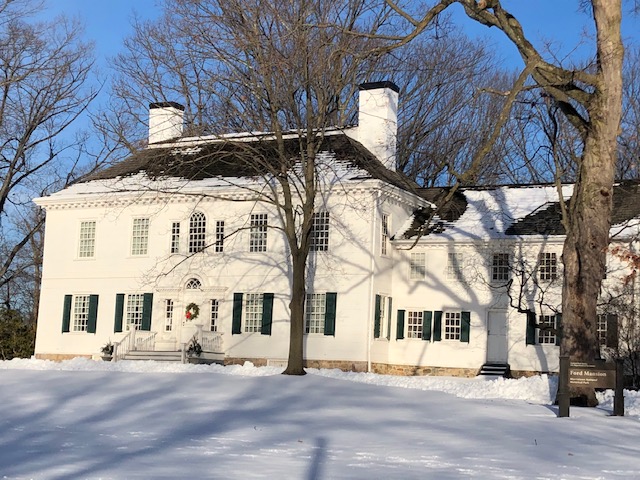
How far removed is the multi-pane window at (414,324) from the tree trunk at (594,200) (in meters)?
14.5

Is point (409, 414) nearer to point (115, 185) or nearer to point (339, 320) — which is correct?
point (339, 320)

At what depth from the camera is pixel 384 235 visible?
3253 cm

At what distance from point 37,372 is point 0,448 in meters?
12.8

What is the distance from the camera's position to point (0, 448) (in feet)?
39.0

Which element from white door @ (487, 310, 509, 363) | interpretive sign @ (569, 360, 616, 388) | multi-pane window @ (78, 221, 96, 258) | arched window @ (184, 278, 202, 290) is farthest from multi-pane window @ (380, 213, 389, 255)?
interpretive sign @ (569, 360, 616, 388)

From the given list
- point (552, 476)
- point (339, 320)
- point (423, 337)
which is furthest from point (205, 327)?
point (552, 476)

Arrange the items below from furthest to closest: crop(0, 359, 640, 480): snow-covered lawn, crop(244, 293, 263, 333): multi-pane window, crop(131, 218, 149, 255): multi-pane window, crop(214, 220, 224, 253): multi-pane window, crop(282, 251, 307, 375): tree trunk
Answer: crop(131, 218, 149, 255): multi-pane window → crop(214, 220, 224, 253): multi-pane window → crop(244, 293, 263, 333): multi-pane window → crop(282, 251, 307, 375): tree trunk → crop(0, 359, 640, 480): snow-covered lawn

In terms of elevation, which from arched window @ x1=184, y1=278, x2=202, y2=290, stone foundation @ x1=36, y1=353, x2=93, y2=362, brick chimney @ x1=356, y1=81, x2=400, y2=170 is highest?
brick chimney @ x1=356, y1=81, x2=400, y2=170

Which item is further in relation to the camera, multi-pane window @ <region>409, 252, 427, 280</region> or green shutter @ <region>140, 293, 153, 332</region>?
green shutter @ <region>140, 293, 153, 332</region>

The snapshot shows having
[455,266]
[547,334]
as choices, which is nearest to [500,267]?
[455,266]

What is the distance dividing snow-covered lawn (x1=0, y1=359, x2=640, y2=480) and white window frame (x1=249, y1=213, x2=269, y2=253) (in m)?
11.9

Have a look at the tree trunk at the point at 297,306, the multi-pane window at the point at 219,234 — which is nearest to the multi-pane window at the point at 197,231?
the multi-pane window at the point at 219,234

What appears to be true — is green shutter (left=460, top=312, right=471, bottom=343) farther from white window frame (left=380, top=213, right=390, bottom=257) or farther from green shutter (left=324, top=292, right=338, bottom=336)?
green shutter (left=324, top=292, right=338, bottom=336)

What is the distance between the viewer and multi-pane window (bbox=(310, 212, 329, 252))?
106 ft
